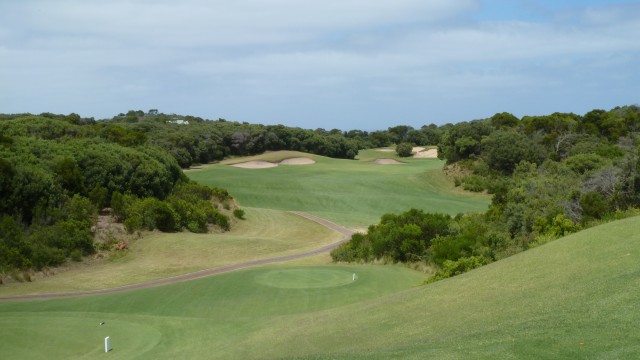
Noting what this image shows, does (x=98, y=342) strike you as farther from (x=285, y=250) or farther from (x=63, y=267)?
(x=285, y=250)

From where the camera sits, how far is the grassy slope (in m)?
30.1

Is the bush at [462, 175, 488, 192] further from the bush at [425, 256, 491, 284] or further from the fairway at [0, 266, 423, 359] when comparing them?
the bush at [425, 256, 491, 284]

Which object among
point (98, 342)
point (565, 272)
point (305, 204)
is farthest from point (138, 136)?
point (565, 272)

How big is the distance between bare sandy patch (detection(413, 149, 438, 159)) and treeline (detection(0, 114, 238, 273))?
62665mm

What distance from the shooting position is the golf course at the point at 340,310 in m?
9.25

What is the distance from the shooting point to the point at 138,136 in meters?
56.5

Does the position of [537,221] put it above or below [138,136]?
below

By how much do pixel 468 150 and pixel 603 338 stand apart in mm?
65004

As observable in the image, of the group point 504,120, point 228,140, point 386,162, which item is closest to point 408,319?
point 504,120

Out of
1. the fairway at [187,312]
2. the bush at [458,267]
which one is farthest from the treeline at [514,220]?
the fairway at [187,312]

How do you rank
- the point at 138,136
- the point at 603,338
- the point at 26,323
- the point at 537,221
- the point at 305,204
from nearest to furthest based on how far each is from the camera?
the point at 603,338 < the point at 26,323 < the point at 537,221 < the point at 138,136 < the point at 305,204

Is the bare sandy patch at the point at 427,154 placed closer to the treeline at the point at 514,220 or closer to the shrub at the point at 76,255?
the treeline at the point at 514,220

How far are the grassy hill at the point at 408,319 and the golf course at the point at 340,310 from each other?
4cm

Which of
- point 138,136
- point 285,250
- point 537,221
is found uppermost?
point 138,136
